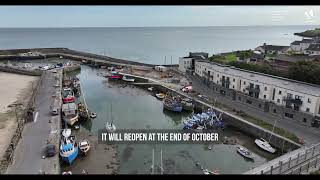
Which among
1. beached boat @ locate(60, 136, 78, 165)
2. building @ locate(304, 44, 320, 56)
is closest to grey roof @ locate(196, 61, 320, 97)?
beached boat @ locate(60, 136, 78, 165)

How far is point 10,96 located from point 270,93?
1458 cm

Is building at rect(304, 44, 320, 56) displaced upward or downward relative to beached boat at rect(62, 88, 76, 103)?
upward

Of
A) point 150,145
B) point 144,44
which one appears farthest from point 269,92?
point 144,44

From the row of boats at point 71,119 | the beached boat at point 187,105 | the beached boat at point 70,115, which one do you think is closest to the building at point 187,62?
the beached boat at point 187,105

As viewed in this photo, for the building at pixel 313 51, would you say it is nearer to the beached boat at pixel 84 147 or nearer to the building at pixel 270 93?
the building at pixel 270 93

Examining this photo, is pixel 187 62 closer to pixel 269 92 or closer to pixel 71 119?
pixel 269 92

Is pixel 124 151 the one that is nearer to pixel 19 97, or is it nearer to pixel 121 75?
pixel 19 97

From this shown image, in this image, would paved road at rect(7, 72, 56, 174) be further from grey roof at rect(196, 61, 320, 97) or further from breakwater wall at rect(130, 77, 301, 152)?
grey roof at rect(196, 61, 320, 97)

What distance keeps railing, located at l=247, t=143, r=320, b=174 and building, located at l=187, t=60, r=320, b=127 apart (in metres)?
3.27

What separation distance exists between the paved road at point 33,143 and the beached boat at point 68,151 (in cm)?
68

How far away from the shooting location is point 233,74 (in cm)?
1697

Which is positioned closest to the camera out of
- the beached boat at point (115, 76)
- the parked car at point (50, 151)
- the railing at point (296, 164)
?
the railing at point (296, 164)

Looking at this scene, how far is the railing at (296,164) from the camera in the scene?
8.74m

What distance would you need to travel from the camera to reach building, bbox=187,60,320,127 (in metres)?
12.9
